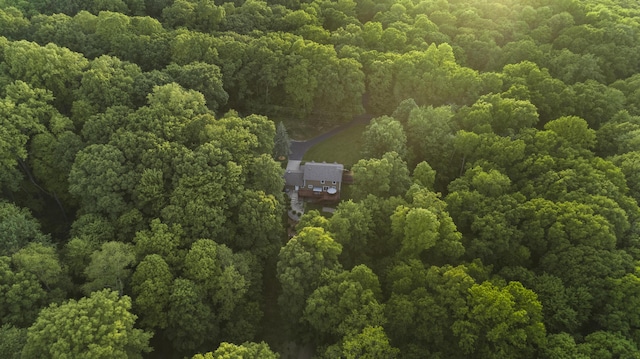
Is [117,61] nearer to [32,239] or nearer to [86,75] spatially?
[86,75]

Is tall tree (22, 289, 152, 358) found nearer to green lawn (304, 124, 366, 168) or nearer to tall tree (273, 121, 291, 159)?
tall tree (273, 121, 291, 159)

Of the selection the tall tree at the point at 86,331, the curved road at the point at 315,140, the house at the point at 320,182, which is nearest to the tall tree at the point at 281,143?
the curved road at the point at 315,140

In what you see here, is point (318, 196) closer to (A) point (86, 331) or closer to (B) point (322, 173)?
(B) point (322, 173)

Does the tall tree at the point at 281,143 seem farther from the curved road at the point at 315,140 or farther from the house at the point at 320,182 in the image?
the house at the point at 320,182

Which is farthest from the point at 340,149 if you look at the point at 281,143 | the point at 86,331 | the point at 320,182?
the point at 86,331

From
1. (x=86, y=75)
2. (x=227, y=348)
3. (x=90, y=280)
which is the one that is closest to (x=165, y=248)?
(x=90, y=280)
